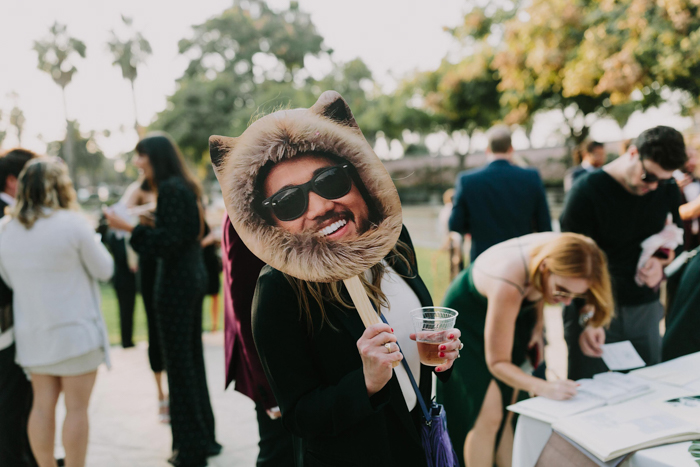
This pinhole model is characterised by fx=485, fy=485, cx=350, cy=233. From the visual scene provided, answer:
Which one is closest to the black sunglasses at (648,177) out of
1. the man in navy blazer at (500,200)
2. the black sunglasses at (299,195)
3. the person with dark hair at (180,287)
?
the man in navy blazer at (500,200)

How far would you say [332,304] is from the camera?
1.24 metres

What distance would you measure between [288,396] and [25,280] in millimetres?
2007

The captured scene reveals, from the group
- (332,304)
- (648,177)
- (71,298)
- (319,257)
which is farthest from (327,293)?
(648,177)

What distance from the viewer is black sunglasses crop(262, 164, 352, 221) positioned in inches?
46.0

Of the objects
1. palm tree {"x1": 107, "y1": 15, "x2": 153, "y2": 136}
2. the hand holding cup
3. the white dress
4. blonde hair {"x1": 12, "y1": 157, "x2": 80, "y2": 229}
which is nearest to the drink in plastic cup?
the hand holding cup

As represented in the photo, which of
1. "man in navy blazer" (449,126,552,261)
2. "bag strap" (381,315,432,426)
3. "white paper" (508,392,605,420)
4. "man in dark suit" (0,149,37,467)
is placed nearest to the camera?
"bag strap" (381,315,432,426)

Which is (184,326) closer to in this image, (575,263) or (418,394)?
(418,394)

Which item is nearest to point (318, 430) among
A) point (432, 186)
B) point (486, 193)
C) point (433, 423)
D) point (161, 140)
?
point (433, 423)

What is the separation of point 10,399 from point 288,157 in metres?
2.54

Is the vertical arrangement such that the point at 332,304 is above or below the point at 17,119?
below

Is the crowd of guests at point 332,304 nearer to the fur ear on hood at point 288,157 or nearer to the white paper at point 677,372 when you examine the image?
the fur ear on hood at point 288,157

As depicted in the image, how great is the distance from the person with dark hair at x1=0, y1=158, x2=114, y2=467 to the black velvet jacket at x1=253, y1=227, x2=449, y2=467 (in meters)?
1.79

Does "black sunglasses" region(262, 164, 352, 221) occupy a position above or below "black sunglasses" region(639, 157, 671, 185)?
above

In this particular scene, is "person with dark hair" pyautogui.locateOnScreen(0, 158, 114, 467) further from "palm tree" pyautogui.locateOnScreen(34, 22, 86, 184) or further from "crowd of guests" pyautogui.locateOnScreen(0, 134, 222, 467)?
"palm tree" pyautogui.locateOnScreen(34, 22, 86, 184)
